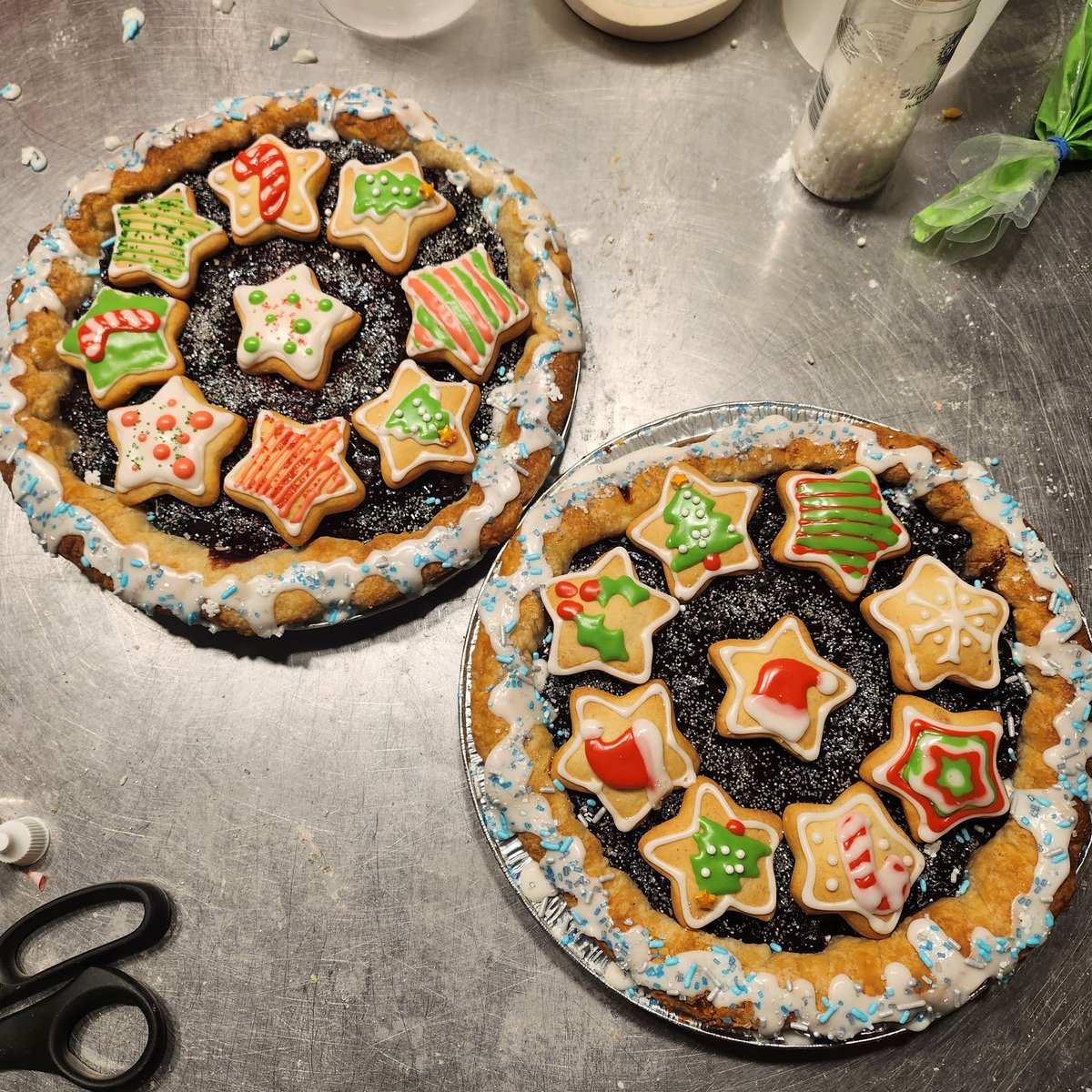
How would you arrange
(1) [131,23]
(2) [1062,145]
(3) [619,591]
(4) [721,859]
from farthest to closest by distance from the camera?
(1) [131,23] < (2) [1062,145] < (3) [619,591] < (4) [721,859]

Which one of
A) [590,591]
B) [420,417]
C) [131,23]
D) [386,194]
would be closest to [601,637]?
[590,591]

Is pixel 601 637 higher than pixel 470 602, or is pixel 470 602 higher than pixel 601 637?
pixel 601 637

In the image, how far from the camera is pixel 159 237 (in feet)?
6.97

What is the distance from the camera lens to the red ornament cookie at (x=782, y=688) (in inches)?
72.5

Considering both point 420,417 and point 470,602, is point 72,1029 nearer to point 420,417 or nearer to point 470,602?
point 470,602

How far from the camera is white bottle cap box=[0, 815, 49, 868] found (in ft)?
7.02

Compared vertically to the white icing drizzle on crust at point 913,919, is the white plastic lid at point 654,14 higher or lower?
higher

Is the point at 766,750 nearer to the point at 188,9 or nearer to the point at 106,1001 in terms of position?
the point at 106,1001

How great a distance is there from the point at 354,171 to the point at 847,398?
4.69 feet

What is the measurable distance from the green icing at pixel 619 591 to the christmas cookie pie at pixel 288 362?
0.94ft

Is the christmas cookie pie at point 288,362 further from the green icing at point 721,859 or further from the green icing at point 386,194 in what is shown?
the green icing at point 721,859

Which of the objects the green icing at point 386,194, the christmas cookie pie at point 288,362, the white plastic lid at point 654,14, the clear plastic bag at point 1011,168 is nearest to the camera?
the christmas cookie pie at point 288,362

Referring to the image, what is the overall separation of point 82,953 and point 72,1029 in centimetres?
19

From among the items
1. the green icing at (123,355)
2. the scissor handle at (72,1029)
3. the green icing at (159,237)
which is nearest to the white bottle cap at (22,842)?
the scissor handle at (72,1029)
